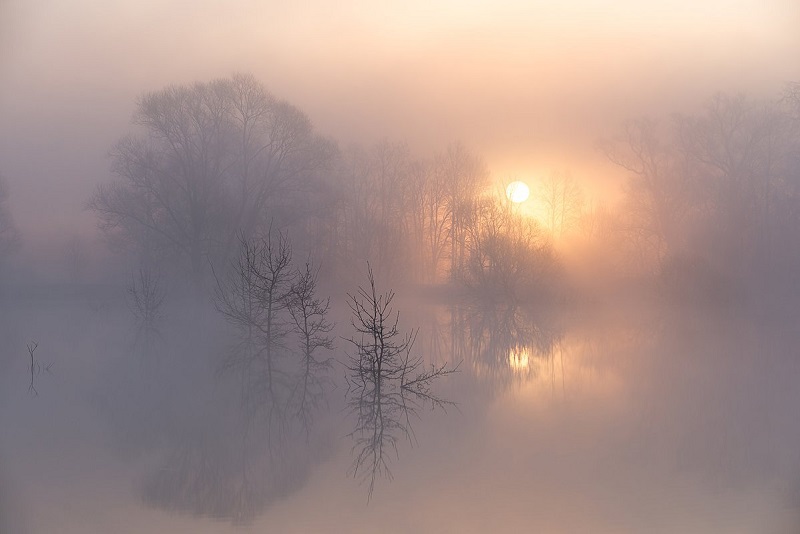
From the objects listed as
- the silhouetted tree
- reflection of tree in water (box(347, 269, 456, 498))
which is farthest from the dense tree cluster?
reflection of tree in water (box(347, 269, 456, 498))

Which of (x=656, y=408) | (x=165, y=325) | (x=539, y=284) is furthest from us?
(x=539, y=284)

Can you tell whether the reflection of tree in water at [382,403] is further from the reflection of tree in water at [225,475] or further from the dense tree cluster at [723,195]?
the dense tree cluster at [723,195]

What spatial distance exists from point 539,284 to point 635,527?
65.2 ft

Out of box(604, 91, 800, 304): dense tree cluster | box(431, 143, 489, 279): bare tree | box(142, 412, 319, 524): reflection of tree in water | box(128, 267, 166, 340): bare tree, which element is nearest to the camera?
box(142, 412, 319, 524): reflection of tree in water

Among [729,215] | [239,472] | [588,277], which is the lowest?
[239,472]

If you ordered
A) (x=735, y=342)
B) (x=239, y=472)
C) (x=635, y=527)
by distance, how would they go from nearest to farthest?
1. (x=635, y=527)
2. (x=239, y=472)
3. (x=735, y=342)

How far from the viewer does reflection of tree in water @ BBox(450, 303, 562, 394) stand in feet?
→ 39.6

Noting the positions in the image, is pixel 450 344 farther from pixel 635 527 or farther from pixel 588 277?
pixel 588 277

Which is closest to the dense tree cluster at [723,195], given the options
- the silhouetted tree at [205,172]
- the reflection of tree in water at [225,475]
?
the silhouetted tree at [205,172]

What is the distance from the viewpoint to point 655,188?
28.0 m

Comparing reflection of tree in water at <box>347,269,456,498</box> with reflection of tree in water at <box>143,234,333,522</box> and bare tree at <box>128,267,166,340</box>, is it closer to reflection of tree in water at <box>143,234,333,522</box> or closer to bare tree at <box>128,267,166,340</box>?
reflection of tree in water at <box>143,234,333,522</box>

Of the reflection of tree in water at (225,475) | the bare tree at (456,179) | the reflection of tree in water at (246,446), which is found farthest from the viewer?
the bare tree at (456,179)

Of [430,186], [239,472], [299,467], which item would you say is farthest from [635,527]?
[430,186]

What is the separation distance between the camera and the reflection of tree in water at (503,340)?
12070 mm
